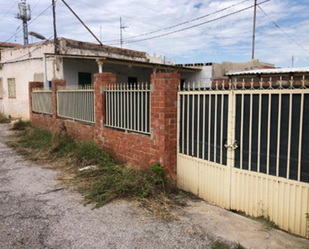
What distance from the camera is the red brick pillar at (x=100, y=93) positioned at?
6.23 meters

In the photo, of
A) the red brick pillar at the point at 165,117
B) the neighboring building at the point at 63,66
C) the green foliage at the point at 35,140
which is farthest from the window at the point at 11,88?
the red brick pillar at the point at 165,117

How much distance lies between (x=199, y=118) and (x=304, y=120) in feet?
5.02

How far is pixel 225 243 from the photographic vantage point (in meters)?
2.91

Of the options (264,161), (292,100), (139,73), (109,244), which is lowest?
(109,244)

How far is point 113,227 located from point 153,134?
1843 millimetres

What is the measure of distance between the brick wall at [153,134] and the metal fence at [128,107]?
0.15 m

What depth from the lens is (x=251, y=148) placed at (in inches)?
138

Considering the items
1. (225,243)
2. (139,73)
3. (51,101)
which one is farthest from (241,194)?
(139,73)

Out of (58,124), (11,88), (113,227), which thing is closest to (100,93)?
(58,124)

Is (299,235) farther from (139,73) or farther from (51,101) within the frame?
(139,73)

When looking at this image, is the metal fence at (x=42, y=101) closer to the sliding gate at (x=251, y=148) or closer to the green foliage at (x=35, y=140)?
the green foliage at (x=35, y=140)

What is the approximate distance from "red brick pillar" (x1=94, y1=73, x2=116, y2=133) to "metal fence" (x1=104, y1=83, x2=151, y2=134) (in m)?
0.10

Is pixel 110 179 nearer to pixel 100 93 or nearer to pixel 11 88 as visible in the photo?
pixel 100 93

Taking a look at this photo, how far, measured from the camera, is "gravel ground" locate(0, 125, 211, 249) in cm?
296
